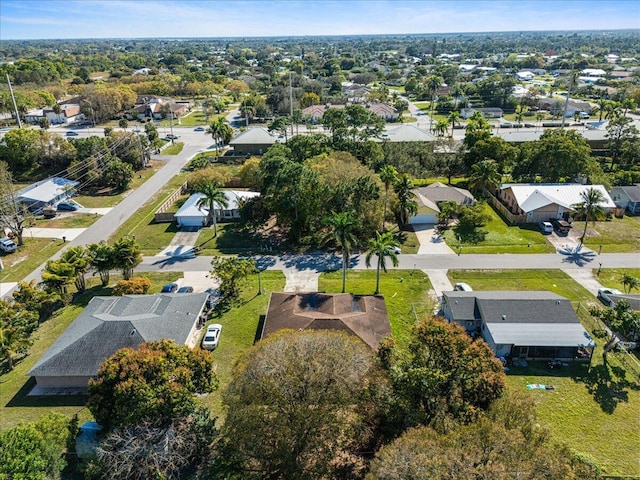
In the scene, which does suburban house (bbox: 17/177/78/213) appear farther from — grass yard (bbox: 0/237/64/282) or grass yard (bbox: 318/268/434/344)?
grass yard (bbox: 318/268/434/344)

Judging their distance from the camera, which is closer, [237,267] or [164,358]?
[164,358]

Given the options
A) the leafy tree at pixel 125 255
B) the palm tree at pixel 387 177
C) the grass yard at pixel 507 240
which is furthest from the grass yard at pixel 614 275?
the leafy tree at pixel 125 255

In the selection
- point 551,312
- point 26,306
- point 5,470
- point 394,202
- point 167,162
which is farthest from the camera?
point 167,162

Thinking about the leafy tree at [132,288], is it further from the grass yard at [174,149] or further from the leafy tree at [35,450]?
the grass yard at [174,149]

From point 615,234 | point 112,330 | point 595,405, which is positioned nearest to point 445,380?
point 595,405

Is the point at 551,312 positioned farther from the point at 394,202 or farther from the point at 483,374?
the point at 394,202

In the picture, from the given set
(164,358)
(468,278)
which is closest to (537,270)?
(468,278)
